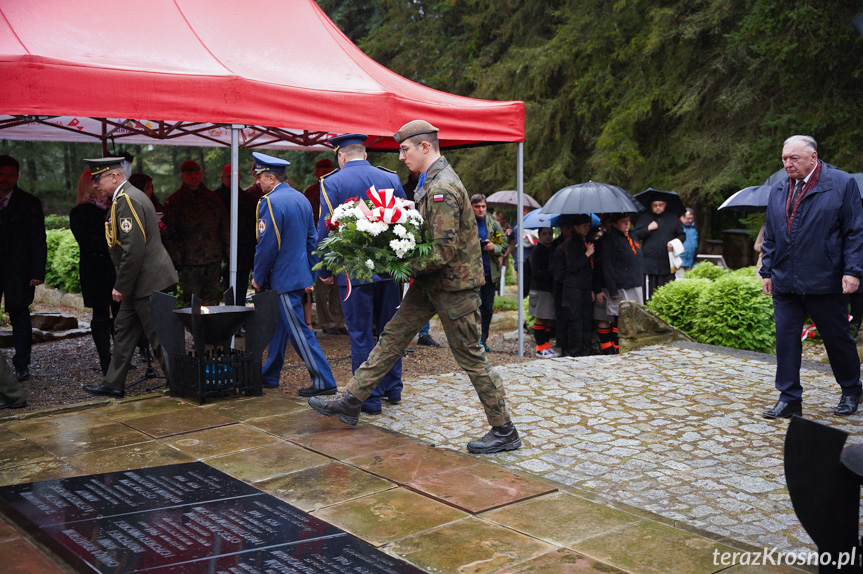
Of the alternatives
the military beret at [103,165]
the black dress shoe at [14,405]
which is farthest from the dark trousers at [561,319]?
the black dress shoe at [14,405]

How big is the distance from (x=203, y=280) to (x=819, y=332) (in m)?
6.29

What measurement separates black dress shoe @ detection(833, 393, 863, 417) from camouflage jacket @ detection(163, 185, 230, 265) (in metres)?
6.36

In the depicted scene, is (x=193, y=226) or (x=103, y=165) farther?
(x=193, y=226)

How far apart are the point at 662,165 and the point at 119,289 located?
49.8 ft

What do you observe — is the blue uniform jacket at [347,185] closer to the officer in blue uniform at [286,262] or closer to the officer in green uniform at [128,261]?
the officer in blue uniform at [286,262]

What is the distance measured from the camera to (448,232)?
4969mm

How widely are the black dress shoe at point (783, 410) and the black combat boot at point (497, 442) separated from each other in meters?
2.10

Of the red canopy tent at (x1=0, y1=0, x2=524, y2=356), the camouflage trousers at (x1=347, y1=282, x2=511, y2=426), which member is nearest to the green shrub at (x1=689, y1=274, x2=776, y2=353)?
the red canopy tent at (x1=0, y1=0, x2=524, y2=356)

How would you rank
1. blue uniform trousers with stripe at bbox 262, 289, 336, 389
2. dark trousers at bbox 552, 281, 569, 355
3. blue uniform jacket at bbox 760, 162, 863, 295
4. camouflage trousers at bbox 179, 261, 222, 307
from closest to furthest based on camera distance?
blue uniform jacket at bbox 760, 162, 863, 295
blue uniform trousers with stripe at bbox 262, 289, 336, 389
camouflage trousers at bbox 179, 261, 222, 307
dark trousers at bbox 552, 281, 569, 355

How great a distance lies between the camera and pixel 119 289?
22.0ft

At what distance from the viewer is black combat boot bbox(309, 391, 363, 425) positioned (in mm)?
5555

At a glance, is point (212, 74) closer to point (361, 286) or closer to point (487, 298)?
point (361, 286)

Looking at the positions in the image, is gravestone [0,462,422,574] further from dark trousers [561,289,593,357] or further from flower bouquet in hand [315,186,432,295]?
dark trousers [561,289,593,357]

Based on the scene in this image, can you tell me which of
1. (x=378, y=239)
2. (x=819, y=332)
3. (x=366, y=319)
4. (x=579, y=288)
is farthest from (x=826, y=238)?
(x=579, y=288)
